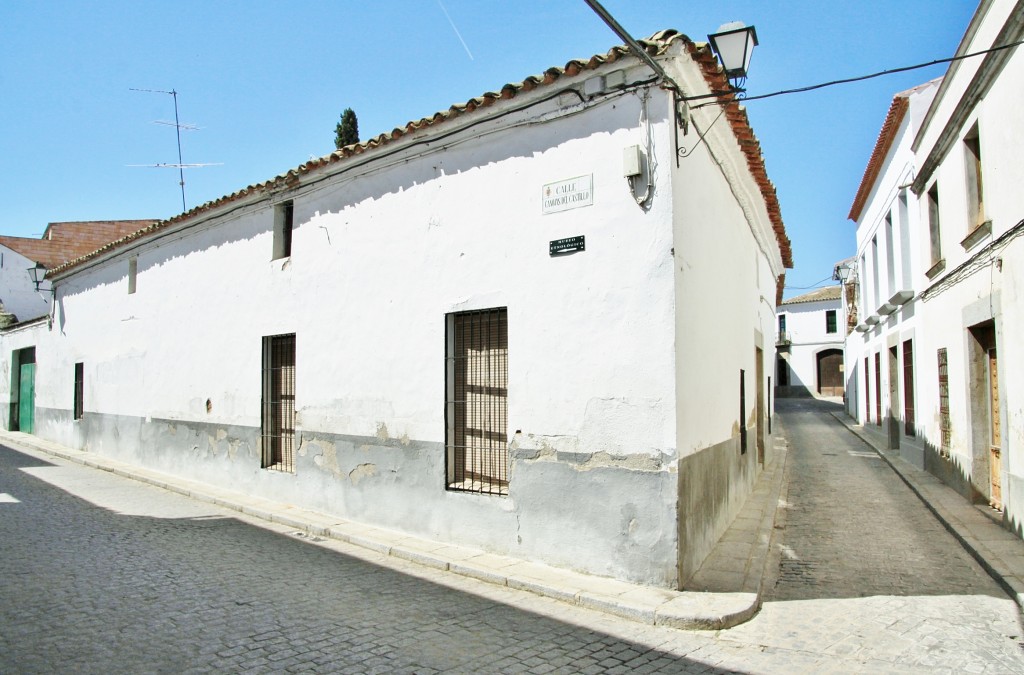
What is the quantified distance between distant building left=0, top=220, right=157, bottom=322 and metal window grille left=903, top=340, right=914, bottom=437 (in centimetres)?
2057

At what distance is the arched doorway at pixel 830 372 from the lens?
35969mm

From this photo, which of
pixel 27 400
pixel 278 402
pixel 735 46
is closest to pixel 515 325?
pixel 735 46

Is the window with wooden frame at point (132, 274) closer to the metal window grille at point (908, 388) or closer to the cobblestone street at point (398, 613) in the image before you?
the cobblestone street at point (398, 613)

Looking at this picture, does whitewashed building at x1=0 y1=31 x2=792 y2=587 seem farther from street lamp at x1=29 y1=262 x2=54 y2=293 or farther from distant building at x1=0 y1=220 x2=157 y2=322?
distant building at x1=0 y1=220 x2=157 y2=322

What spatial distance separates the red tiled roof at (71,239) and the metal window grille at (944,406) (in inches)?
900

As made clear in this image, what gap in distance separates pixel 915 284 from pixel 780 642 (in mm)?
10048

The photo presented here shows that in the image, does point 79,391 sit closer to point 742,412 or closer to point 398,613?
point 398,613

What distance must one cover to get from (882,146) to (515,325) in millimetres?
12529

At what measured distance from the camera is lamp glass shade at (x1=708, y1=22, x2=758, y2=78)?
526cm

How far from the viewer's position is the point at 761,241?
1116 cm

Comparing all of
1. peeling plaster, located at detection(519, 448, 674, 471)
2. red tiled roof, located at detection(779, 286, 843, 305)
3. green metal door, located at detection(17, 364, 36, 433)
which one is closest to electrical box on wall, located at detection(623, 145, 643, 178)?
peeling plaster, located at detection(519, 448, 674, 471)

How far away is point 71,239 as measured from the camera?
24.8 m

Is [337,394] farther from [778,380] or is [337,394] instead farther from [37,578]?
[778,380]

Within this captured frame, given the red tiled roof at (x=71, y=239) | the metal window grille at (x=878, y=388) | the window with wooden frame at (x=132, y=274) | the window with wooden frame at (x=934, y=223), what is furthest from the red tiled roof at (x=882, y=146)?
the red tiled roof at (x=71, y=239)
